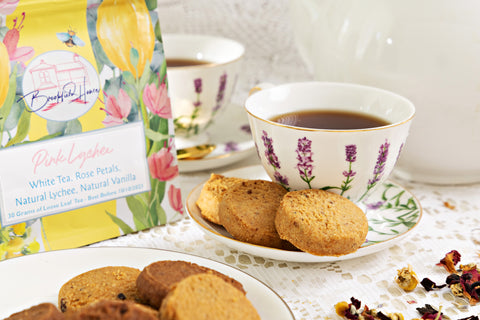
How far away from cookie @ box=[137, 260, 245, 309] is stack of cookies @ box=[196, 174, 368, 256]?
0.38ft

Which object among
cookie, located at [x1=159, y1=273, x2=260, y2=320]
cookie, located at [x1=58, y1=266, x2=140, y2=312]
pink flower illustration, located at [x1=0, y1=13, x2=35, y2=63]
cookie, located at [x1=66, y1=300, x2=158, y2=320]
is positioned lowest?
cookie, located at [x1=58, y1=266, x2=140, y2=312]

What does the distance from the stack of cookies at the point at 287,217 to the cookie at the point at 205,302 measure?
0.15 m

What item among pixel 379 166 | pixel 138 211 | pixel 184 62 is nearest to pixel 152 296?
pixel 138 211

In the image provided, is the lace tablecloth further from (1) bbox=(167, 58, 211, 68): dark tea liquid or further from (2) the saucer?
(1) bbox=(167, 58, 211, 68): dark tea liquid

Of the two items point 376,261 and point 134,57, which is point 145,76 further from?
point 376,261

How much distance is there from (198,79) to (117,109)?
11.3 inches

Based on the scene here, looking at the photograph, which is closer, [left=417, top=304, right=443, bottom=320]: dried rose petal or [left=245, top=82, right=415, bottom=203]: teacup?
[left=417, top=304, right=443, bottom=320]: dried rose petal

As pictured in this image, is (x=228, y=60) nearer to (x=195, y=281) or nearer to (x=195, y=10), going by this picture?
(x=195, y=10)

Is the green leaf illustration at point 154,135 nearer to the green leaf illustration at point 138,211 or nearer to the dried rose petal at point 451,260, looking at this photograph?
the green leaf illustration at point 138,211

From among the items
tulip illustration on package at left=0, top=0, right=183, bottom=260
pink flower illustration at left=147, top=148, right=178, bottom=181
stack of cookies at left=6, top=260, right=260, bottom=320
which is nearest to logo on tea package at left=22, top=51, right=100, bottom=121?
Result: tulip illustration on package at left=0, top=0, right=183, bottom=260

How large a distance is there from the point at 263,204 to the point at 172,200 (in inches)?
6.7

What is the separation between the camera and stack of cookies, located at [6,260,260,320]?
20.0 inches

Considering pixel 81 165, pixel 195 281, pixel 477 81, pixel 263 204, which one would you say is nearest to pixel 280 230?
pixel 263 204

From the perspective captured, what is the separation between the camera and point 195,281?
1.80 feet
